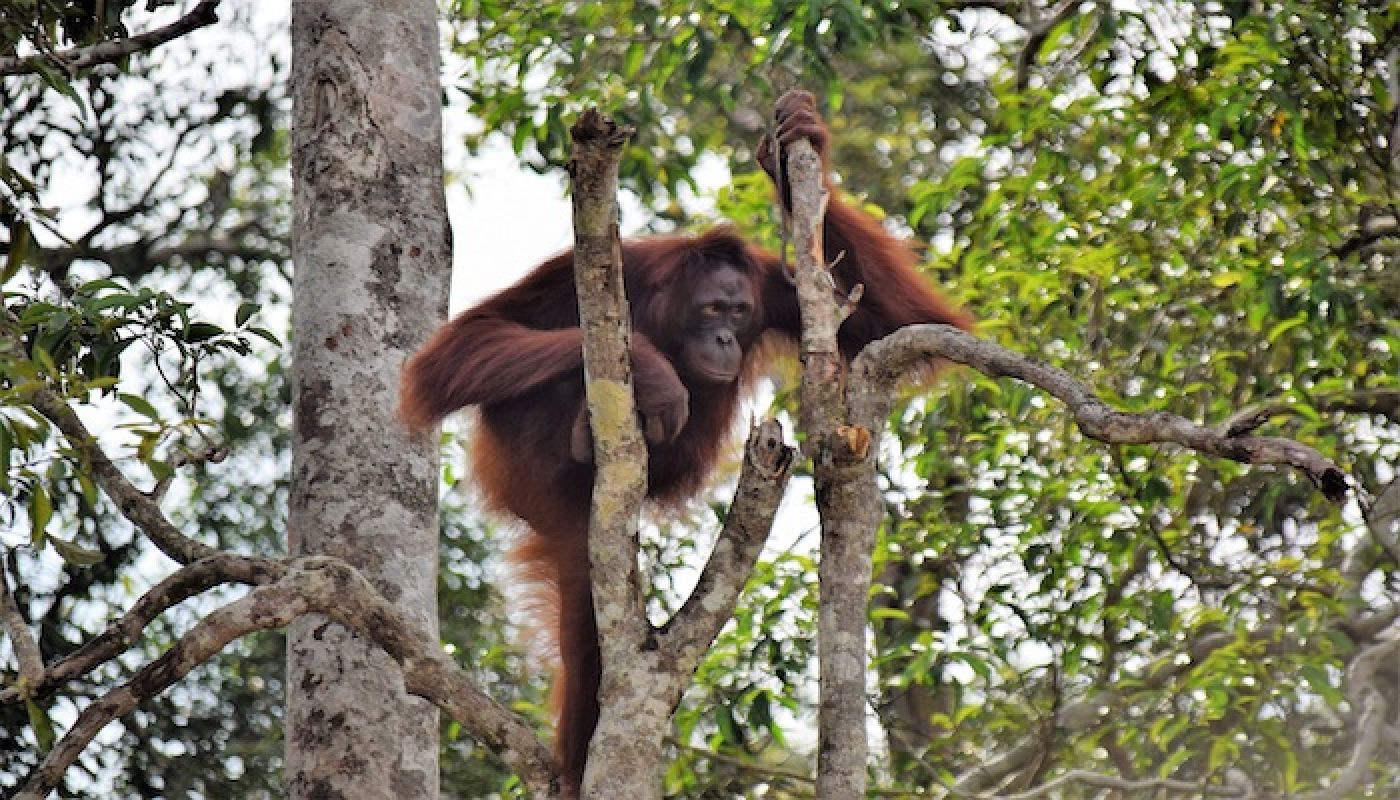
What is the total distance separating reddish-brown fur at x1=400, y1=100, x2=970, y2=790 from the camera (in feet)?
12.5

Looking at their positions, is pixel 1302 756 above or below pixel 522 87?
below

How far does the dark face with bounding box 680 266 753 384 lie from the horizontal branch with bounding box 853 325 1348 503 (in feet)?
3.35

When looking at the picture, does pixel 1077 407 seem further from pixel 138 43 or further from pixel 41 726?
pixel 138 43

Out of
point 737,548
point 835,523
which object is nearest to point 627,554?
point 737,548

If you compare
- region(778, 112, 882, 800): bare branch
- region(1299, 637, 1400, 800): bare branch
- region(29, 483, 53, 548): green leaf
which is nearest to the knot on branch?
region(778, 112, 882, 800): bare branch

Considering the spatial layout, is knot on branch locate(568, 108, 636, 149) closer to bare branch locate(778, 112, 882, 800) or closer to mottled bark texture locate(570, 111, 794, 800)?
mottled bark texture locate(570, 111, 794, 800)

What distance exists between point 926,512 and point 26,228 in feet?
12.5

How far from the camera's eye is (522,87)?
20.5ft

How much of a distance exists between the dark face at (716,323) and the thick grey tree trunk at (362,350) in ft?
2.15

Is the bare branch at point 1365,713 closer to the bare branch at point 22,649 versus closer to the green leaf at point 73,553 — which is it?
the green leaf at point 73,553

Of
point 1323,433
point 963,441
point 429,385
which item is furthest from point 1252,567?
point 429,385

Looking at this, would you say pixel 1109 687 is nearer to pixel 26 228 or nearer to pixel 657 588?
pixel 657 588

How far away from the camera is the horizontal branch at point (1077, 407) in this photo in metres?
2.46

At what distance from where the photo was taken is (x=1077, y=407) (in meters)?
2.86
